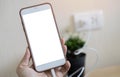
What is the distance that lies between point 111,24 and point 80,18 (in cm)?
16

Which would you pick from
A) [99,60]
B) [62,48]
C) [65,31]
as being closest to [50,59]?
[62,48]

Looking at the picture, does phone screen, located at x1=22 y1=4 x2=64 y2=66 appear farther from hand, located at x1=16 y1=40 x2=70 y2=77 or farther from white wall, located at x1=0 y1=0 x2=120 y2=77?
white wall, located at x1=0 y1=0 x2=120 y2=77

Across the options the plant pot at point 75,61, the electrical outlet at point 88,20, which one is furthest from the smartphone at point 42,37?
the electrical outlet at point 88,20

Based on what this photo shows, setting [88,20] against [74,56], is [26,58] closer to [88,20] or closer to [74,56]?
[74,56]

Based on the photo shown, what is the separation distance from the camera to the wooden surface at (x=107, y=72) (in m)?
1.18

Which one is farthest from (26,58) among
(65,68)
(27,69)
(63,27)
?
(63,27)

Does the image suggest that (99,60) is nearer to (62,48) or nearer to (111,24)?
(111,24)

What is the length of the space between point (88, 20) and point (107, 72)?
0.24 meters

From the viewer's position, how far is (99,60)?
4.22ft

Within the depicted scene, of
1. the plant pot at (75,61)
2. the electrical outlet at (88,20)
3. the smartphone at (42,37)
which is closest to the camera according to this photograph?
the smartphone at (42,37)

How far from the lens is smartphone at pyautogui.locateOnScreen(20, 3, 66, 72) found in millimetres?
966

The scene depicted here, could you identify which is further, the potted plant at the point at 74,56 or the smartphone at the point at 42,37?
the potted plant at the point at 74,56

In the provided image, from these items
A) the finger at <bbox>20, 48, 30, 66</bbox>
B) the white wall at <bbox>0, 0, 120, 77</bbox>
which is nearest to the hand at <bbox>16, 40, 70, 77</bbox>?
the finger at <bbox>20, 48, 30, 66</bbox>

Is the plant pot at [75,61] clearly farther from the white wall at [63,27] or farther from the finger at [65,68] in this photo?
the white wall at [63,27]
